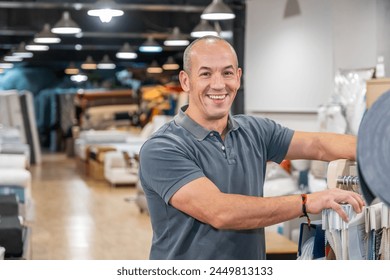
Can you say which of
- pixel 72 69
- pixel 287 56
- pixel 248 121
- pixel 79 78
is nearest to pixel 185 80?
pixel 248 121

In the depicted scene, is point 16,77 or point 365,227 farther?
point 16,77

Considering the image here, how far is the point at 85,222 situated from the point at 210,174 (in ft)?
25.2

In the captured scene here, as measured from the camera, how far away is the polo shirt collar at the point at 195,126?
2486 mm

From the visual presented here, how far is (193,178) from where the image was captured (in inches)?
Answer: 91.7

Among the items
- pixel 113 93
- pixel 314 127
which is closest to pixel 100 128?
pixel 113 93

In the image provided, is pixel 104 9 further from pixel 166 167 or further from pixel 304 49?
pixel 166 167

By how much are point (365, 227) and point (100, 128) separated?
17.9m

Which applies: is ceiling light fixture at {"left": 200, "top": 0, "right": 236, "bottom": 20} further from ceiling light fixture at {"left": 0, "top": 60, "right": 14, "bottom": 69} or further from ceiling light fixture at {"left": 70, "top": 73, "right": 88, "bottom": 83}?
ceiling light fixture at {"left": 70, "top": 73, "right": 88, "bottom": 83}

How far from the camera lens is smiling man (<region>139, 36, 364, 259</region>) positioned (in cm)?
227

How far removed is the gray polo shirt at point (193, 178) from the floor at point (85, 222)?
4396 mm

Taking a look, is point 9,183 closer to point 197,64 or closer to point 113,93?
point 197,64

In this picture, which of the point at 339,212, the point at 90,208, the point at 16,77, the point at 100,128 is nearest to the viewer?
the point at 339,212

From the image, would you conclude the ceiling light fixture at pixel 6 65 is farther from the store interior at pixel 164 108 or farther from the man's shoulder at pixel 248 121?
the man's shoulder at pixel 248 121

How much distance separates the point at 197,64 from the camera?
2.42 m
